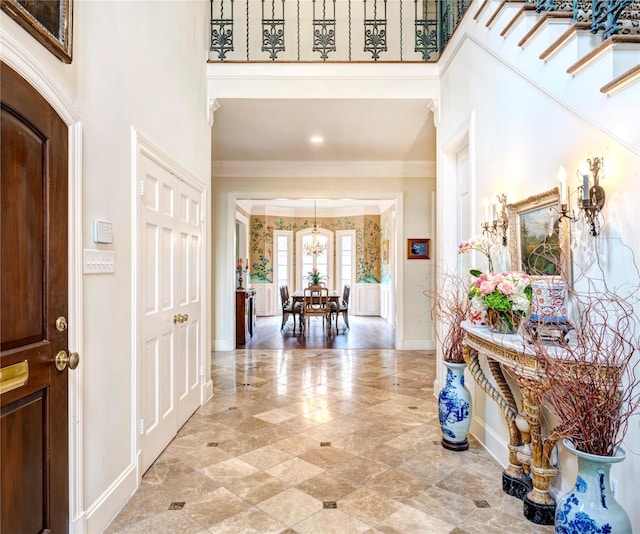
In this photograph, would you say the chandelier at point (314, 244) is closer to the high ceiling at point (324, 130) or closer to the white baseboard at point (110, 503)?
the high ceiling at point (324, 130)

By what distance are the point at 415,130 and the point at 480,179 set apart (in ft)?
7.16

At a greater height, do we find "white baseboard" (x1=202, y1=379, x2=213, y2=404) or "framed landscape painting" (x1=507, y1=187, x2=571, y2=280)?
"framed landscape painting" (x1=507, y1=187, x2=571, y2=280)

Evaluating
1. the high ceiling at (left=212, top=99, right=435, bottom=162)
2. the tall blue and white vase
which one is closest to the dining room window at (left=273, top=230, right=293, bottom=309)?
the high ceiling at (left=212, top=99, right=435, bottom=162)

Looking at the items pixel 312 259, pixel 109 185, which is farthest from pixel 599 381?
pixel 312 259

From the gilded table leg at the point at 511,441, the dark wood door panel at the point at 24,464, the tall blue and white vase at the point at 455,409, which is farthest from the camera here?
the tall blue and white vase at the point at 455,409

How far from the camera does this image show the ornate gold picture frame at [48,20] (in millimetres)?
1463

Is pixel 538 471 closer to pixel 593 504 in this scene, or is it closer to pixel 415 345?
pixel 593 504

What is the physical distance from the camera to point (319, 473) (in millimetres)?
2643

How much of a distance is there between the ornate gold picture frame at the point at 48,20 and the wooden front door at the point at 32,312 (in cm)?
21

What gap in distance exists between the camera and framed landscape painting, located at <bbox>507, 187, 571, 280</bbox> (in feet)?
6.81

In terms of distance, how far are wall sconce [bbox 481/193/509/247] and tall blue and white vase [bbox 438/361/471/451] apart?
934mm

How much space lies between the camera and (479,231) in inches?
124

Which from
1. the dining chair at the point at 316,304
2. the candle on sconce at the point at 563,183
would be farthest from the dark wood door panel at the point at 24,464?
the dining chair at the point at 316,304

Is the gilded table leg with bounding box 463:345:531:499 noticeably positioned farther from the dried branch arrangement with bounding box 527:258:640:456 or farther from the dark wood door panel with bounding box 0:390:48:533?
the dark wood door panel with bounding box 0:390:48:533
